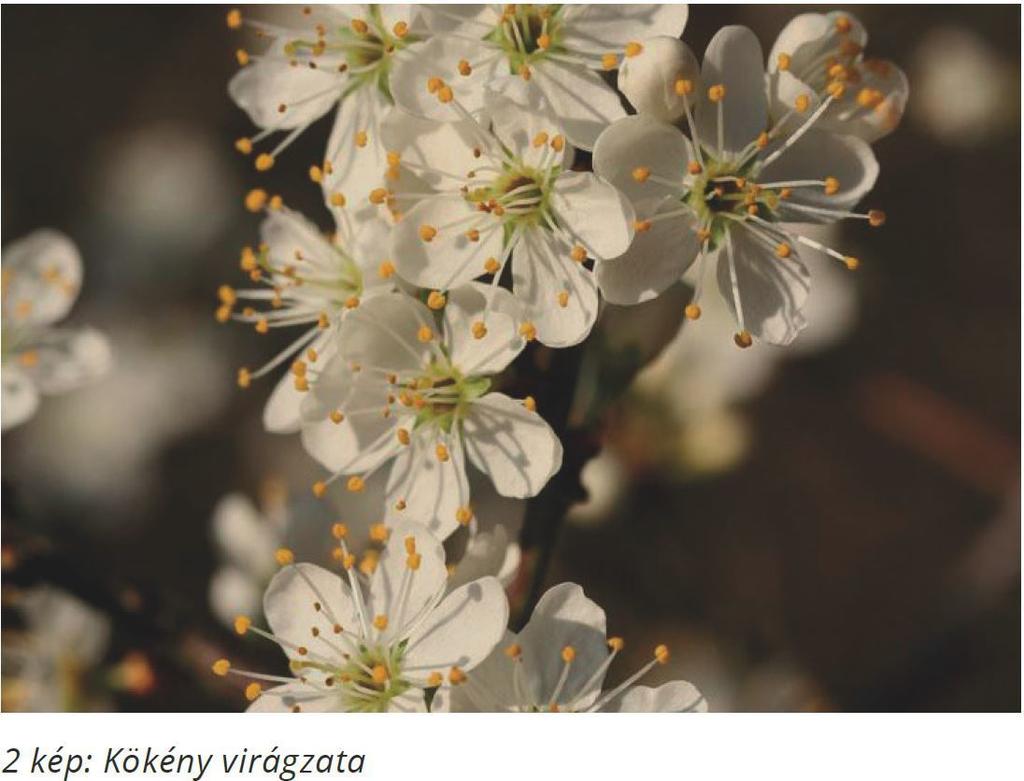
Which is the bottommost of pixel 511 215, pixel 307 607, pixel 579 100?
→ pixel 307 607

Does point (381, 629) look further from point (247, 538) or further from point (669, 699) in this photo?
point (247, 538)

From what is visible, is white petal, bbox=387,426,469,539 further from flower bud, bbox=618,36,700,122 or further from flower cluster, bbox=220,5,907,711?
flower bud, bbox=618,36,700,122

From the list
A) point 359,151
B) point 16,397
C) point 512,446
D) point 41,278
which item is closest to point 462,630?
point 512,446

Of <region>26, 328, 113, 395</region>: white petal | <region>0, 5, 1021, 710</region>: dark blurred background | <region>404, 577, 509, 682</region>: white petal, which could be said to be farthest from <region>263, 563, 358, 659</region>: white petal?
<region>0, 5, 1021, 710</region>: dark blurred background

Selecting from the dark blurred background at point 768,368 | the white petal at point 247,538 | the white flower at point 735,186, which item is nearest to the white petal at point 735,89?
the white flower at point 735,186

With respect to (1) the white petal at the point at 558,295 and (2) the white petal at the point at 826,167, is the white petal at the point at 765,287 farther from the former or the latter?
(1) the white petal at the point at 558,295
